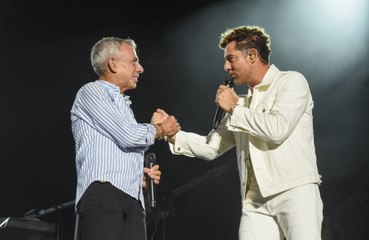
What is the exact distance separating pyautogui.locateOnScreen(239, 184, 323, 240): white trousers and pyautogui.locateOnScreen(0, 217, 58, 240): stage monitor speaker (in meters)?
1.36

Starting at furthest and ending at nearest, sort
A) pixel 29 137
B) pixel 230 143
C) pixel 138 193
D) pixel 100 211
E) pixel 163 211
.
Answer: pixel 29 137, pixel 163 211, pixel 230 143, pixel 138 193, pixel 100 211

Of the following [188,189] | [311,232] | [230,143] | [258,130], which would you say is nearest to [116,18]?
[188,189]

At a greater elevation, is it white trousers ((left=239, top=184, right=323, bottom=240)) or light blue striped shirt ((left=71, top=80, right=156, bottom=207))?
light blue striped shirt ((left=71, top=80, right=156, bottom=207))

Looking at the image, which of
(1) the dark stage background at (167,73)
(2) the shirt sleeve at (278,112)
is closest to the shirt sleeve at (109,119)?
(2) the shirt sleeve at (278,112)

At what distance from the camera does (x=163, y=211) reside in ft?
14.5

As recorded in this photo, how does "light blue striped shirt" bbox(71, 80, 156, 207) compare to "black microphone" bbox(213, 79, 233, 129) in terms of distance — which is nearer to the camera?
"light blue striped shirt" bbox(71, 80, 156, 207)

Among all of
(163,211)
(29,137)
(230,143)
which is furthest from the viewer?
(29,137)

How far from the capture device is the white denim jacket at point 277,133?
2393 millimetres

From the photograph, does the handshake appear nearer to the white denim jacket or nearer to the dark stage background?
the white denim jacket

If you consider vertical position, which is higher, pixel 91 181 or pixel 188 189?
pixel 91 181

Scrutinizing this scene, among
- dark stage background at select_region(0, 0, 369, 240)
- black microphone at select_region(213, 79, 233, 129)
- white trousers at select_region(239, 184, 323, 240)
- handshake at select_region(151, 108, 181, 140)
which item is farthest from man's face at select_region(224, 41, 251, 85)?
Result: dark stage background at select_region(0, 0, 369, 240)

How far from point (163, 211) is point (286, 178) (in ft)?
7.04

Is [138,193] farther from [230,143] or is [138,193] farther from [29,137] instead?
[29,137]

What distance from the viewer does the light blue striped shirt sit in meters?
2.18
